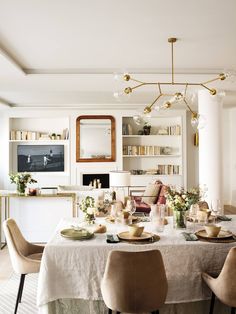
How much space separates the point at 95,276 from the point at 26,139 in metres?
6.04

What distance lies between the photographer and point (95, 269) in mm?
2566

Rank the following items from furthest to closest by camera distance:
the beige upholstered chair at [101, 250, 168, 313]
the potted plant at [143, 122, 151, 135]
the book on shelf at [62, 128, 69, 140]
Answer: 1. the potted plant at [143, 122, 151, 135]
2. the book on shelf at [62, 128, 69, 140]
3. the beige upholstered chair at [101, 250, 168, 313]

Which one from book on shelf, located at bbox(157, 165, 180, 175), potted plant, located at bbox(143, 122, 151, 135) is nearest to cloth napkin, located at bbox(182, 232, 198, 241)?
book on shelf, located at bbox(157, 165, 180, 175)

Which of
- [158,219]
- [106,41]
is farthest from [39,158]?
[158,219]

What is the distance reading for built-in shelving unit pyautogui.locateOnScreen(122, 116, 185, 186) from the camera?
817 centimetres

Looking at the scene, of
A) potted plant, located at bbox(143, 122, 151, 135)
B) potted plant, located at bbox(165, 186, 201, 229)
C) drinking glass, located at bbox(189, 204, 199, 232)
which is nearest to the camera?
potted plant, located at bbox(165, 186, 201, 229)

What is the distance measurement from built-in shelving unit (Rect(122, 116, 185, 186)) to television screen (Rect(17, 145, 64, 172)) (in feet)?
5.45

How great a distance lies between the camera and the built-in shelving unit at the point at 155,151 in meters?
8.17

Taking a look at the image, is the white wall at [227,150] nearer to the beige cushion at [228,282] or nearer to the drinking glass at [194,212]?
the drinking glass at [194,212]

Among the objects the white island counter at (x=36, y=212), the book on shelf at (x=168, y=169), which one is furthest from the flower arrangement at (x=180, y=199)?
the book on shelf at (x=168, y=169)

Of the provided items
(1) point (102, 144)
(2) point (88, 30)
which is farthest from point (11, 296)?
(1) point (102, 144)

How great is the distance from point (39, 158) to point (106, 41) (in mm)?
5212

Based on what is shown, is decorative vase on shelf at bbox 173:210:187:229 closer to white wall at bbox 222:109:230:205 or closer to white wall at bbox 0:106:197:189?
white wall at bbox 0:106:197:189

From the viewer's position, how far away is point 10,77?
15.5 ft
